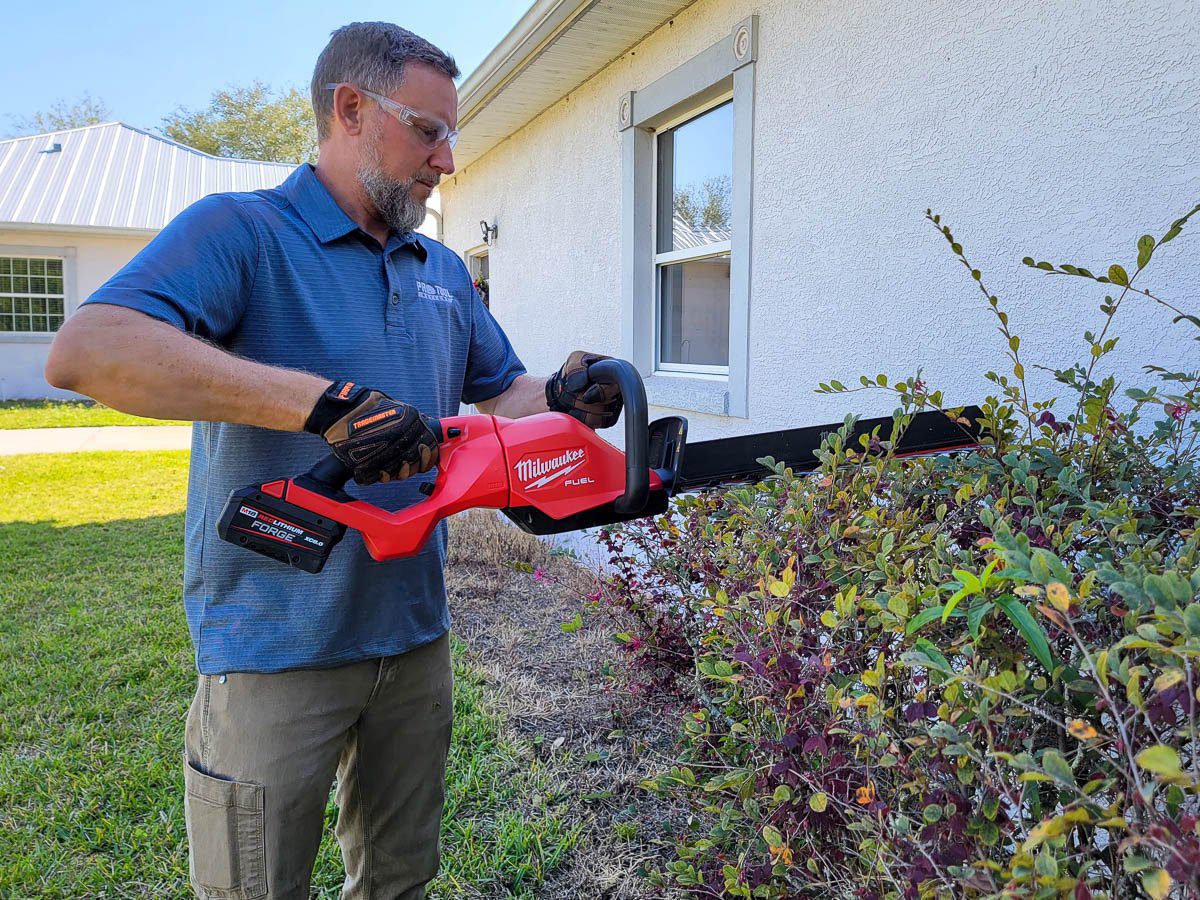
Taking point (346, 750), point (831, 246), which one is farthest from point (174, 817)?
Answer: point (831, 246)

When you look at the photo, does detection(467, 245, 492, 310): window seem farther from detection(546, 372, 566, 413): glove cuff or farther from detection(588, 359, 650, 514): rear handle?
detection(588, 359, 650, 514): rear handle

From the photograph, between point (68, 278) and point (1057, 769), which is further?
point (68, 278)

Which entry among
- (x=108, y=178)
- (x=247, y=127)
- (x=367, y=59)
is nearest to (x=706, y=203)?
(x=367, y=59)

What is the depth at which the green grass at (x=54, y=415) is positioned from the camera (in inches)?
536

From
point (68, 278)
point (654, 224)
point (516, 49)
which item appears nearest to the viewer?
point (654, 224)

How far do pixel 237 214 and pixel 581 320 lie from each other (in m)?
4.50

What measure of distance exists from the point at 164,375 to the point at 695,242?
13.1 feet

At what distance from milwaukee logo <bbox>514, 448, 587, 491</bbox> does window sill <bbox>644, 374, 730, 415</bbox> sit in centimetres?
249

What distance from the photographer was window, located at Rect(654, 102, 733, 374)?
4672 mm

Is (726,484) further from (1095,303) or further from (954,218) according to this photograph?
(954,218)

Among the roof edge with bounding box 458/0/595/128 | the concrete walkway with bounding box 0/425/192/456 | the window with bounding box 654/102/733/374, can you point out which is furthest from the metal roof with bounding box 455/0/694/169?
the concrete walkway with bounding box 0/425/192/456

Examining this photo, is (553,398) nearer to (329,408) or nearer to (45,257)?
(329,408)

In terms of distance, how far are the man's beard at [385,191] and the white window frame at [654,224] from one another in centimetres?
246

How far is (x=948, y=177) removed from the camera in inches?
117
